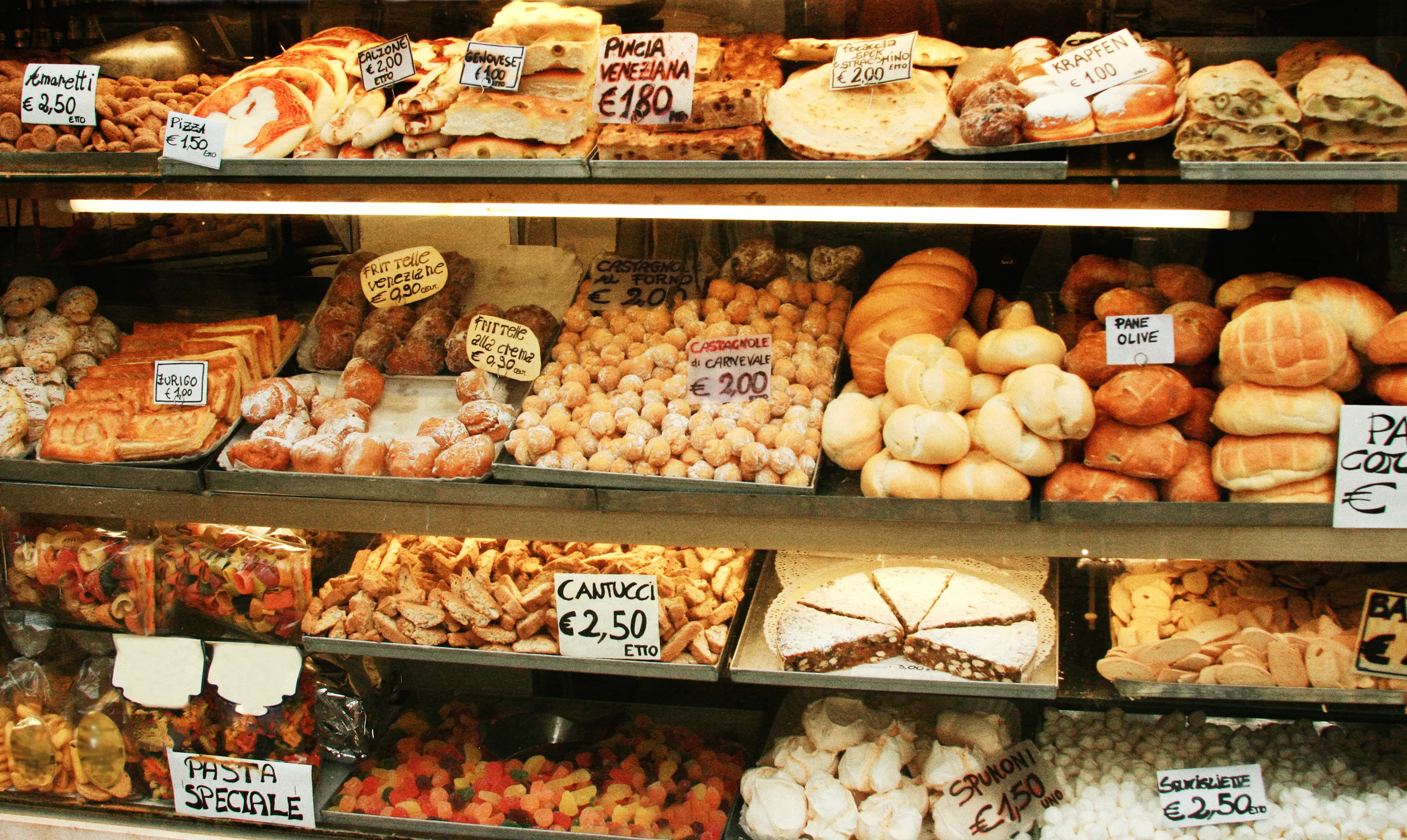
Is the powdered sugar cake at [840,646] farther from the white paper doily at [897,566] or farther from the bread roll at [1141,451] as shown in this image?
the bread roll at [1141,451]

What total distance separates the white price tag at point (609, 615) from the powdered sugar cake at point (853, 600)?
0.38 metres

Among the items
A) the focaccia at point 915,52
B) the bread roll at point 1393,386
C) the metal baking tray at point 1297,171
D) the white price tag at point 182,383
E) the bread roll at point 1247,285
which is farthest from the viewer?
the white price tag at point 182,383

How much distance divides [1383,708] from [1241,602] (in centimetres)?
52

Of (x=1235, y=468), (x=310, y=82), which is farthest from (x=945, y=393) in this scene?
(x=310, y=82)

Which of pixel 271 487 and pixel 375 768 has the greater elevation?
pixel 271 487

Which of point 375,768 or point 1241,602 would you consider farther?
point 375,768

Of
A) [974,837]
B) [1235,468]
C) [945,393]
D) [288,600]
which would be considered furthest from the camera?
[288,600]

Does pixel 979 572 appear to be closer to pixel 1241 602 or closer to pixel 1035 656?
pixel 1035 656

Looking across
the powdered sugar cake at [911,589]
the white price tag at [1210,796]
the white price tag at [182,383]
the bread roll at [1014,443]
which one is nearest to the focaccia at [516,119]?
the white price tag at [182,383]

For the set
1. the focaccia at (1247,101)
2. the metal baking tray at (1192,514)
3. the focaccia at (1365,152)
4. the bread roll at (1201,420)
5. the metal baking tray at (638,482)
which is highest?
the focaccia at (1247,101)

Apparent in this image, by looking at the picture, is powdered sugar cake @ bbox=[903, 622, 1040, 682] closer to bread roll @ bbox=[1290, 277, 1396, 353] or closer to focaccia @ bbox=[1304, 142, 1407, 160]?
bread roll @ bbox=[1290, 277, 1396, 353]

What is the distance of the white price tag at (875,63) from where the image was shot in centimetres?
211

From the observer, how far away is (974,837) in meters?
2.24

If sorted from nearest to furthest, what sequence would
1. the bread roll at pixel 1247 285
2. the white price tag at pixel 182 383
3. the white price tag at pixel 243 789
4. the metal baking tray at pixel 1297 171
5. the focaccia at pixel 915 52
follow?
the metal baking tray at pixel 1297 171 → the bread roll at pixel 1247 285 → the focaccia at pixel 915 52 → the white price tag at pixel 182 383 → the white price tag at pixel 243 789
